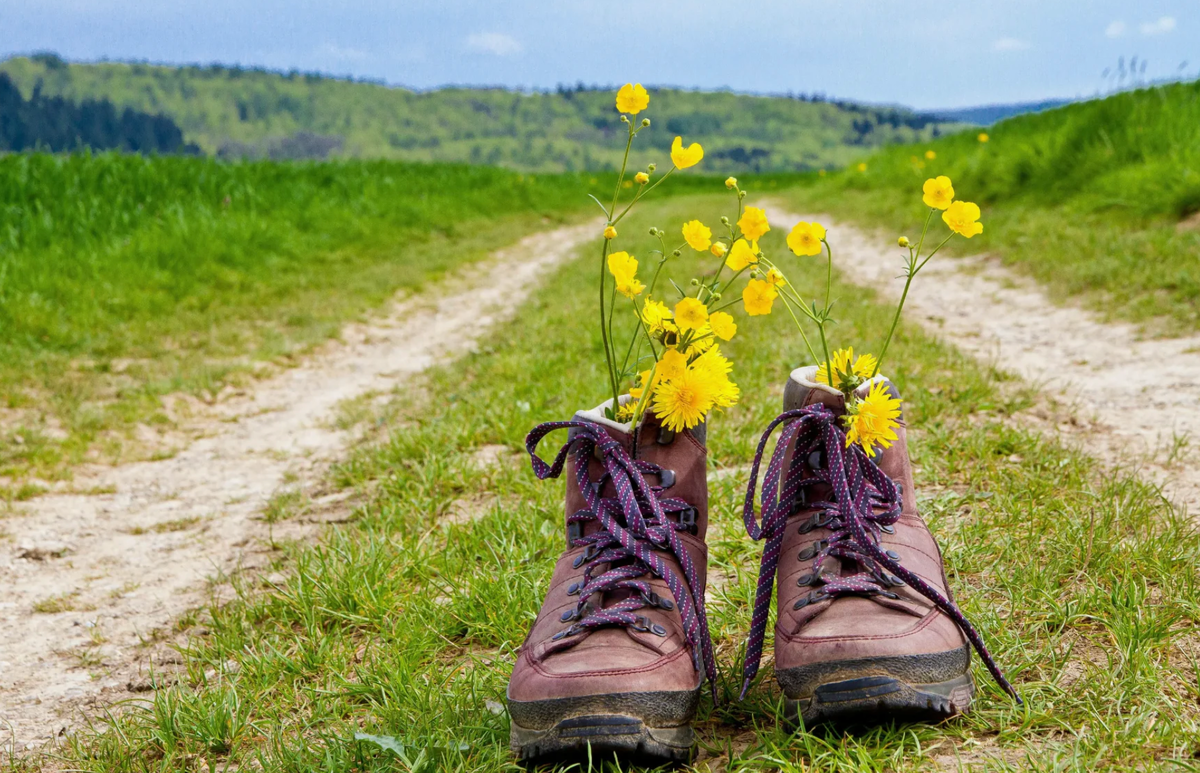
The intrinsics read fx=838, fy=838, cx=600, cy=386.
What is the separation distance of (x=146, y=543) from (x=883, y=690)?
2.83 m

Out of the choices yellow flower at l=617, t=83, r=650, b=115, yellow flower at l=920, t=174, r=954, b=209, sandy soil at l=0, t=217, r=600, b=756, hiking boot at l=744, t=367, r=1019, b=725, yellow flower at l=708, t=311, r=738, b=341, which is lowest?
sandy soil at l=0, t=217, r=600, b=756

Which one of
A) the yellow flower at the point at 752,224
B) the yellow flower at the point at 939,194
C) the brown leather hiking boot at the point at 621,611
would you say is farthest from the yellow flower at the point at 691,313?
the yellow flower at the point at 939,194

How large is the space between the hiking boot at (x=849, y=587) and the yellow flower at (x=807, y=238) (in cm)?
31

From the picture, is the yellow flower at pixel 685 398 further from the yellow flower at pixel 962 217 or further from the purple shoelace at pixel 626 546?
the yellow flower at pixel 962 217

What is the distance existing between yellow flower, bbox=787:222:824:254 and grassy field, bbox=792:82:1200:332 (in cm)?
408

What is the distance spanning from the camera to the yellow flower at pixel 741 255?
1543mm

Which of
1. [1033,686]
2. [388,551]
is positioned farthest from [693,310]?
[388,551]

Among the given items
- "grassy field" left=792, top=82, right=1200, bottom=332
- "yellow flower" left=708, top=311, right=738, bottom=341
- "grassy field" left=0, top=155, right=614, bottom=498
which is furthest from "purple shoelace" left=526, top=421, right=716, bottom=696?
"grassy field" left=792, top=82, right=1200, bottom=332

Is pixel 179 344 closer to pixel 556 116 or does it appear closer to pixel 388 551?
pixel 388 551

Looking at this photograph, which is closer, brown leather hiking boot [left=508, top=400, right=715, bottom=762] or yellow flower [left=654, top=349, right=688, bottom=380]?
brown leather hiking boot [left=508, top=400, right=715, bottom=762]

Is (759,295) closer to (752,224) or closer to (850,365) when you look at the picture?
(752,224)

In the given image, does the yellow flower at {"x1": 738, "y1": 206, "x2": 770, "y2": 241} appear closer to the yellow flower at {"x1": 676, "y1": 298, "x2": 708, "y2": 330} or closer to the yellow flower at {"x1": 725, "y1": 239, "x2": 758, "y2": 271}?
the yellow flower at {"x1": 725, "y1": 239, "x2": 758, "y2": 271}

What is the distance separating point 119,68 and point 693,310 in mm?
168870

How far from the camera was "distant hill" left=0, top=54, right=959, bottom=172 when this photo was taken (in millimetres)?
128125
